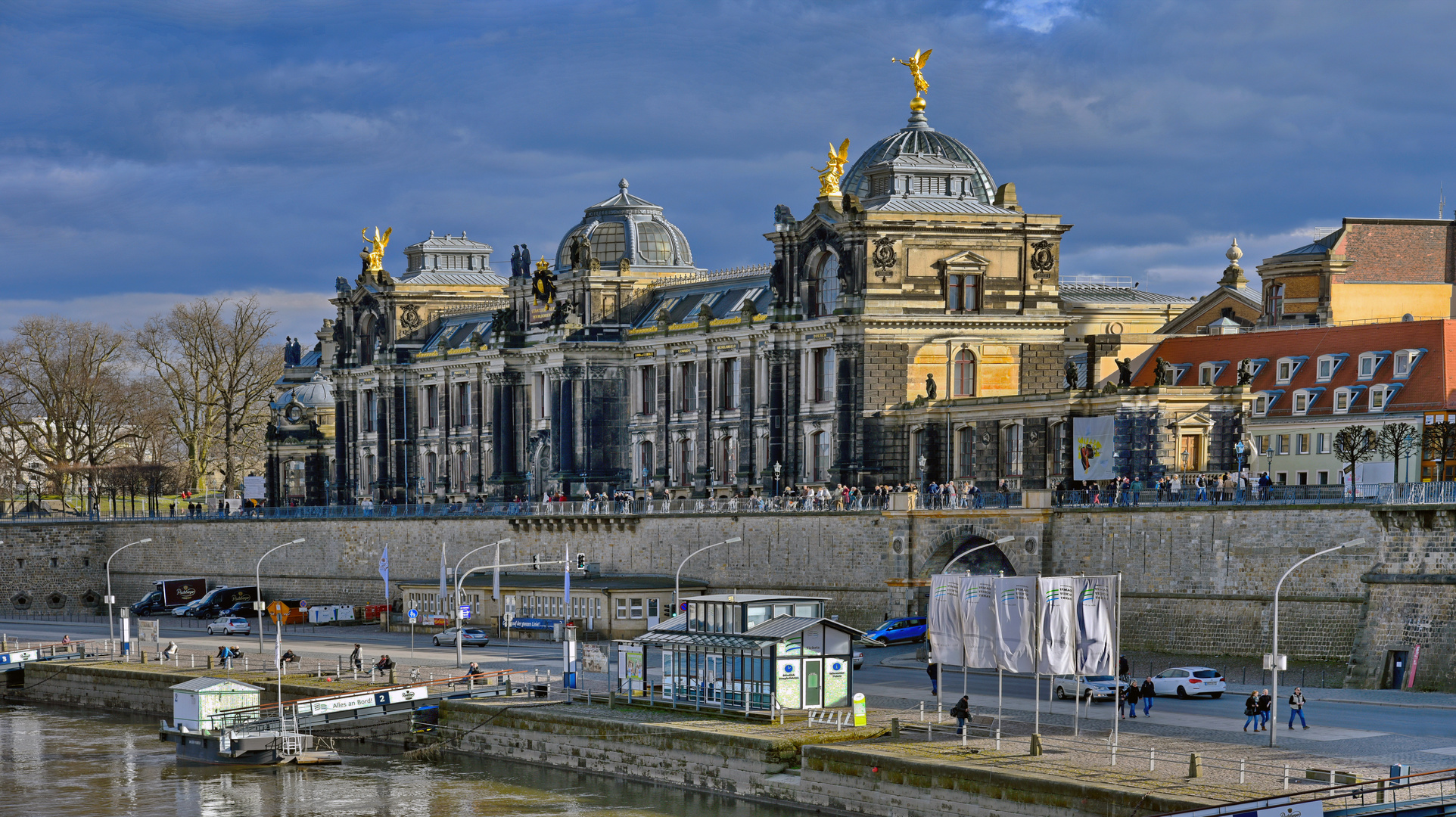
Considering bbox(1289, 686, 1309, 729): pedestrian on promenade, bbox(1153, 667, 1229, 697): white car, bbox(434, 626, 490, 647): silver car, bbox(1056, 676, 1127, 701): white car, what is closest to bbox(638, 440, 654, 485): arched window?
bbox(434, 626, 490, 647): silver car

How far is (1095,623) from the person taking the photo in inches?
2084

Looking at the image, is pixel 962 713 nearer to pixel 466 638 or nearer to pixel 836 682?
pixel 836 682

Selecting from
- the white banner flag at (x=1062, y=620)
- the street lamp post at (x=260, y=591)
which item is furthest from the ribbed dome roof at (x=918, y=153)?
the white banner flag at (x=1062, y=620)

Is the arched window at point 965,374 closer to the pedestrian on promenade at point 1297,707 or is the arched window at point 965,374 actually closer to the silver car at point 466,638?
the silver car at point 466,638

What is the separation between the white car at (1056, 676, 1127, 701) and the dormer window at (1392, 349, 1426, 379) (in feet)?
92.1

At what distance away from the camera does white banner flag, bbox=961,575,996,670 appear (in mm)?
55094

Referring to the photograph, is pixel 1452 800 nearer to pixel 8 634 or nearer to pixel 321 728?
pixel 321 728

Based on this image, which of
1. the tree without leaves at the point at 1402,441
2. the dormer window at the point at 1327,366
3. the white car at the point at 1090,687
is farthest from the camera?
the dormer window at the point at 1327,366

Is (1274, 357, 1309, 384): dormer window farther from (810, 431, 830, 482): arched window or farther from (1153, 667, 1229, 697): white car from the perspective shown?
(1153, 667, 1229, 697): white car

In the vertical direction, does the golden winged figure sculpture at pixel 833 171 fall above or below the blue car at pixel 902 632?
above

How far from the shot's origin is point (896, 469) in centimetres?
9375

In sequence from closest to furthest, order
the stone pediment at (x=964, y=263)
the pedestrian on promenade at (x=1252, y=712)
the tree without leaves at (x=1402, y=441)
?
1. the pedestrian on promenade at (x=1252, y=712)
2. the tree without leaves at (x=1402, y=441)
3. the stone pediment at (x=964, y=263)

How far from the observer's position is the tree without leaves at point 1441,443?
7425 centimetres

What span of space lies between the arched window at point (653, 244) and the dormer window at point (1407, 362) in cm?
5281
